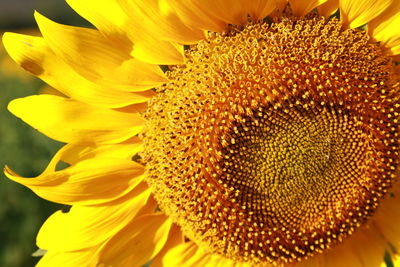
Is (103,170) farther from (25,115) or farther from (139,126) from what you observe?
(25,115)

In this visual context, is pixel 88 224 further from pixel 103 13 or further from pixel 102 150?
pixel 103 13

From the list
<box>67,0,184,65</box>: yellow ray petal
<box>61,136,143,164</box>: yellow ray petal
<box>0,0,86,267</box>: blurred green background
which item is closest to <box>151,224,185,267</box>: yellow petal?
<box>61,136,143,164</box>: yellow ray petal

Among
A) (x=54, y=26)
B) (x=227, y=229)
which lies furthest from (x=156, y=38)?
(x=227, y=229)

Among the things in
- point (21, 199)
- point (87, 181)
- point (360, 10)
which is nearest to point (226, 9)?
point (360, 10)

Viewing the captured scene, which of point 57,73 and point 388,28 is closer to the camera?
point 388,28

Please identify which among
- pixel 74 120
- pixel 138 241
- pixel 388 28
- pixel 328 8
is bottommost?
pixel 138 241
